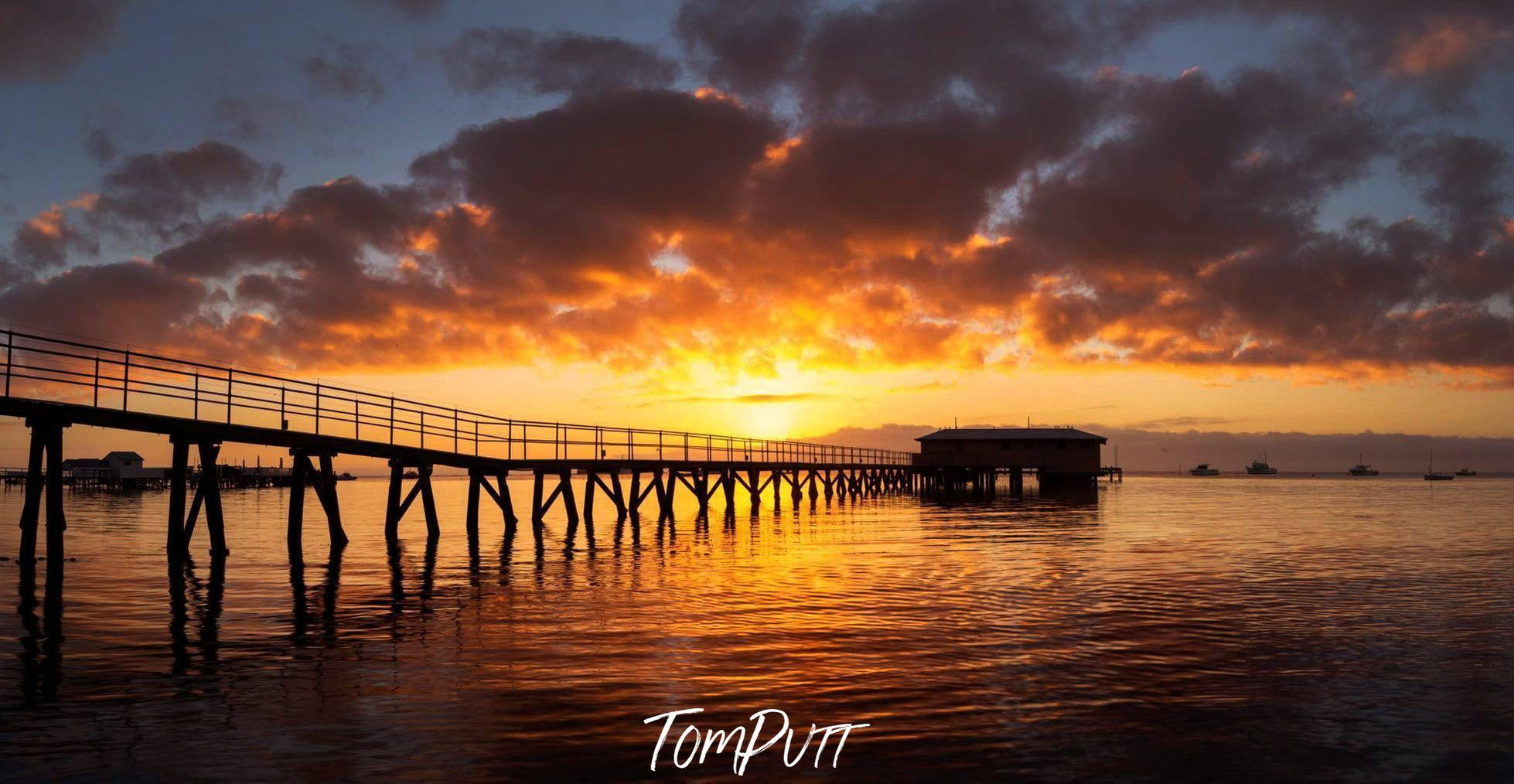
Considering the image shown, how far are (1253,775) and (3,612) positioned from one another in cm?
1748

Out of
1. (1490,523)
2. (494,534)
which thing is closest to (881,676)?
(494,534)

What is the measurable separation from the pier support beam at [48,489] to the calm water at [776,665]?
3.07 ft

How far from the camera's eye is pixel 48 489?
21359 millimetres

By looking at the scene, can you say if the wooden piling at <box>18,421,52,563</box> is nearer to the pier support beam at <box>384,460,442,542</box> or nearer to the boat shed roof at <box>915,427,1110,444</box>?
the pier support beam at <box>384,460,442,542</box>

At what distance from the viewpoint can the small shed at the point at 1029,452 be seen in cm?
8275

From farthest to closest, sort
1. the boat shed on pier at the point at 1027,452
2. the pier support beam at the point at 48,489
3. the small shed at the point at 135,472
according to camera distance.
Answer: the small shed at the point at 135,472 → the boat shed on pier at the point at 1027,452 → the pier support beam at the point at 48,489

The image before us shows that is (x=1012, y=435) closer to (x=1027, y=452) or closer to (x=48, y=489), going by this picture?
(x=1027, y=452)

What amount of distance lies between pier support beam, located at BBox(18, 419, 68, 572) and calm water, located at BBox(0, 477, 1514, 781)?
937 mm

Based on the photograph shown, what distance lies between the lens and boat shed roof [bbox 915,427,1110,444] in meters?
83.2

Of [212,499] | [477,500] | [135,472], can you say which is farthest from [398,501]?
[135,472]

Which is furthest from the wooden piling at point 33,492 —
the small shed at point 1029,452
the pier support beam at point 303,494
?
the small shed at point 1029,452

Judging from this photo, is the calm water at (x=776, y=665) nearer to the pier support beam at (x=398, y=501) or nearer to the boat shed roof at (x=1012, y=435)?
the pier support beam at (x=398, y=501)

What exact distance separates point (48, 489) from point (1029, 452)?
70695 mm

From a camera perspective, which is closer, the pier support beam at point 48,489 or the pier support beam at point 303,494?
the pier support beam at point 48,489
